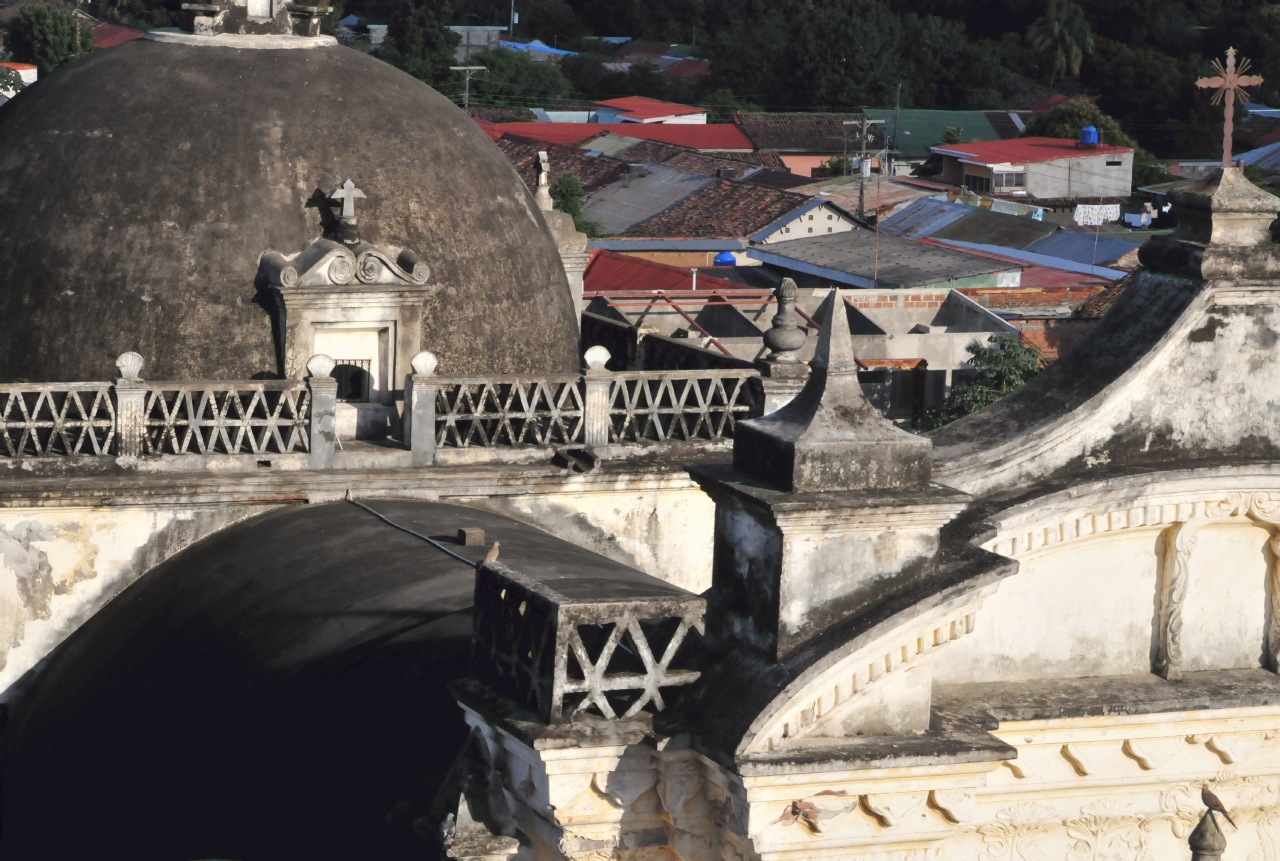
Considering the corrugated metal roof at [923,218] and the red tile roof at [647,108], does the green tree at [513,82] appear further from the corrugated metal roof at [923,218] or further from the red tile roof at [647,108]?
the corrugated metal roof at [923,218]

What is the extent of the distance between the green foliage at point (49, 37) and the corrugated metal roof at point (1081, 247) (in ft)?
172

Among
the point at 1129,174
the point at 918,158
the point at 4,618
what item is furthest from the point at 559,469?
the point at 918,158

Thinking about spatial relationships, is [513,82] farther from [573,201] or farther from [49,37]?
[573,201]

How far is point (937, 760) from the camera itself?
10539 mm

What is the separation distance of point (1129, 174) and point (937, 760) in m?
78.0

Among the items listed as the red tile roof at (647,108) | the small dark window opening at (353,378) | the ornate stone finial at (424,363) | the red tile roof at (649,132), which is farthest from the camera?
the red tile roof at (647,108)

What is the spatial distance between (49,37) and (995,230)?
54227 mm

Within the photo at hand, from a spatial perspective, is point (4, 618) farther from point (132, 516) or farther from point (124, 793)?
point (124, 793)

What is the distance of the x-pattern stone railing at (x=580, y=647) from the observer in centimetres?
1062

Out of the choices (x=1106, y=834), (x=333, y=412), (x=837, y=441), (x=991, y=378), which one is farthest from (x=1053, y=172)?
(x=837, y=441)

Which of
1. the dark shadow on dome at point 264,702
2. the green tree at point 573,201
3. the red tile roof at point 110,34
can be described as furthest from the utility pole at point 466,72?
the dark shadow on dome at point 264,702

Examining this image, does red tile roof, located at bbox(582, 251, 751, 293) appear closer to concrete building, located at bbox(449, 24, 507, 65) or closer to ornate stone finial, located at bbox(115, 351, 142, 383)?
ornate stone finial, located at bbox(115, 351, 142, 383)

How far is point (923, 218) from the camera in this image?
6906cm

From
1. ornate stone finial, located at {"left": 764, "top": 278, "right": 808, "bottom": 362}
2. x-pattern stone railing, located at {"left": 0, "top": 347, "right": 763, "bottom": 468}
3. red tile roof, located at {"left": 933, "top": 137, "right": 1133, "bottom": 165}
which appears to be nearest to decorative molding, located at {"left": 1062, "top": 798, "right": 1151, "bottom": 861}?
x-pattern stone railing, located at {"left": 0, "top": 347, "right": 763, "bottom": 468}
